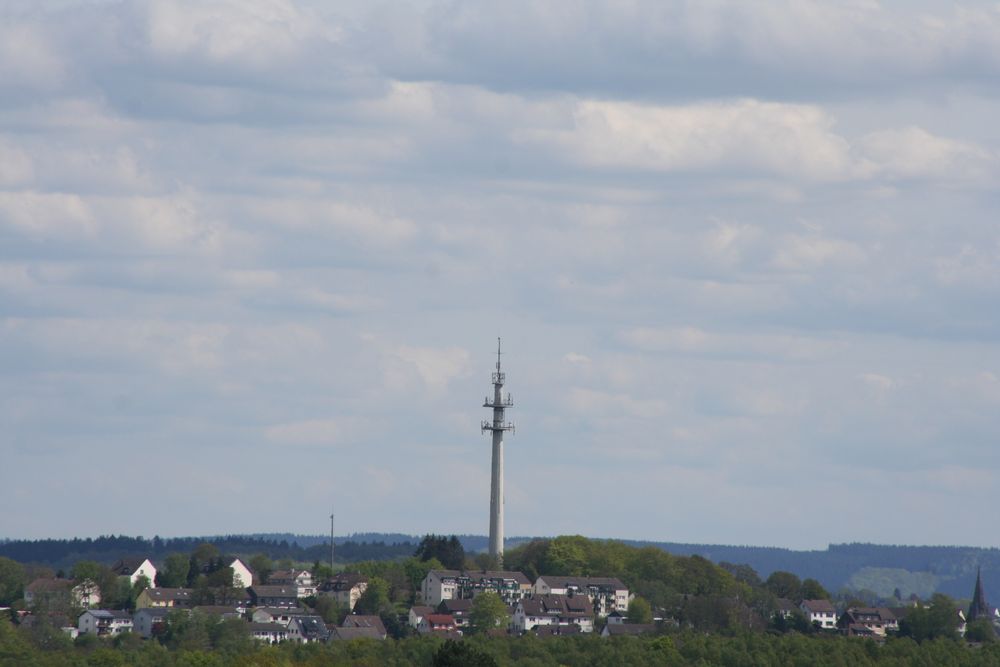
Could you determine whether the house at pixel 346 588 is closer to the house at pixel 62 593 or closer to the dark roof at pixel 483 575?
the dark roof at pixel 483 575

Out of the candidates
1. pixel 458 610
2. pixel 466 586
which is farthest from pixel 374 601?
pixel 466 586

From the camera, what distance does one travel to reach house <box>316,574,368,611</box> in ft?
535

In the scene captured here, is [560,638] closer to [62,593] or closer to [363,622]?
[363,622]

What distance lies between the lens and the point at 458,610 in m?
155

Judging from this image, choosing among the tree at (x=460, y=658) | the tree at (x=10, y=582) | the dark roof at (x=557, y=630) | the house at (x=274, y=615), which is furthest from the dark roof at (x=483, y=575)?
the tree at (x=460, y=658)

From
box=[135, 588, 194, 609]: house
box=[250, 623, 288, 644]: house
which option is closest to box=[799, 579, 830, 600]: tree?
box=[250, 623, 288, 644]: house

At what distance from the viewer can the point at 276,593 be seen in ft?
531

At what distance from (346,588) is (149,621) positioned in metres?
22.1

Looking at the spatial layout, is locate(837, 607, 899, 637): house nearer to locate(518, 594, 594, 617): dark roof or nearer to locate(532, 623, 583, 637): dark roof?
locate(518, 594, 594, 617): dark roof

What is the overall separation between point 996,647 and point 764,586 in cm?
4166

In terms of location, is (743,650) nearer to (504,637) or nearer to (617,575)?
(504,637)

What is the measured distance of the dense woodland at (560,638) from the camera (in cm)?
12131

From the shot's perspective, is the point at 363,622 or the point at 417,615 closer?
the point at 363,622

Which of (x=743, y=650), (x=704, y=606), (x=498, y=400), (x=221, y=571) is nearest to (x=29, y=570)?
(x=221, y=571)
